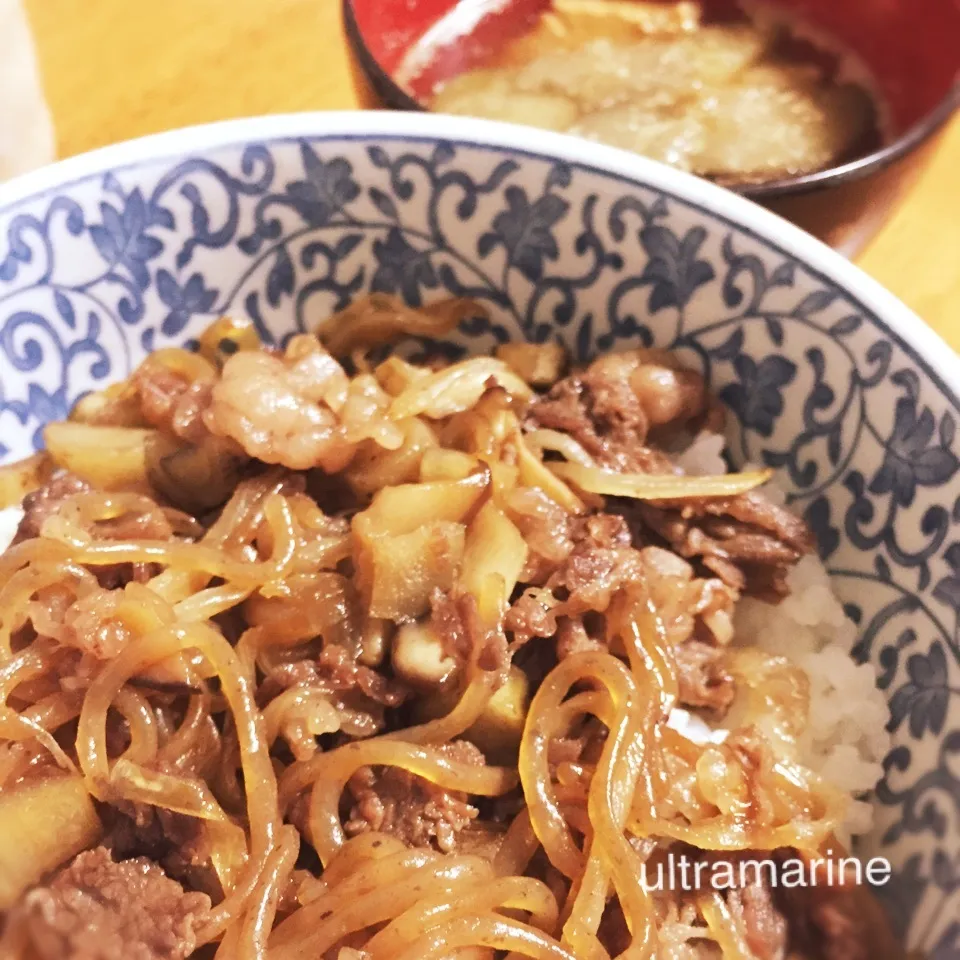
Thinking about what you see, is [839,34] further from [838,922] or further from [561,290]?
[838,922]

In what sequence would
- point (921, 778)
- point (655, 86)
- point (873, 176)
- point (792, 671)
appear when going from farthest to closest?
1. point (655, 86)
2. point (873, 176)
3. point (792, 671)
4. point (921, 778)

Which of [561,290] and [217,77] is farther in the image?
[217,77]

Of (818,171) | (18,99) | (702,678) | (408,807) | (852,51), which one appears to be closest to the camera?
(408,807)

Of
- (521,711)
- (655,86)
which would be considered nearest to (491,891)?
(521,711)

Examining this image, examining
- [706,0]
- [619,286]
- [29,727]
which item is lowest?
[29,727]

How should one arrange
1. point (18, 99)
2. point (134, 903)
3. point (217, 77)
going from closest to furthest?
point (134, 903) → point (18, 99) → point (217, 77)

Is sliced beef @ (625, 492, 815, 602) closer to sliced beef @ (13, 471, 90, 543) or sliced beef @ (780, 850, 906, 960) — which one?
sliced beef @ (780, 850, 906, 960)

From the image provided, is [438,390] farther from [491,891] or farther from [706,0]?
[706,0]

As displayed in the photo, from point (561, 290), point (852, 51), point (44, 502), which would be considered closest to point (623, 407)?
point (561, 290)

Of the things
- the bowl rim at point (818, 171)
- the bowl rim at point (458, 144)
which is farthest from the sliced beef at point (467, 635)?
the bowl rim at point (818, 171)
